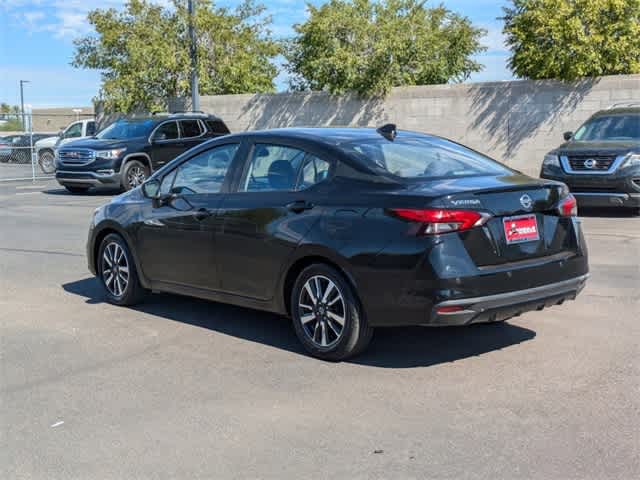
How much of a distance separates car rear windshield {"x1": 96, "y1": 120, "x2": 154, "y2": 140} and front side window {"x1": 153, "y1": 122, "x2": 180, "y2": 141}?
207 mm

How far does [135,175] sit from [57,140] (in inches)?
473

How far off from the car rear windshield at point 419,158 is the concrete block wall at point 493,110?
14744 millimetres

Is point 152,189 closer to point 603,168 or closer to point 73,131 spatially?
point 603,168

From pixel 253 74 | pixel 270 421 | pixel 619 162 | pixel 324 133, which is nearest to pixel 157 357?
pixel 270 421

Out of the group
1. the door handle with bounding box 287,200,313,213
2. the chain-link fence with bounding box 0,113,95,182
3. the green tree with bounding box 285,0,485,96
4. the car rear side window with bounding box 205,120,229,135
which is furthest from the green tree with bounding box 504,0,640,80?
the door handle with bounding box 287,200,313,213

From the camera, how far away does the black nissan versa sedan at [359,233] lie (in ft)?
17.9

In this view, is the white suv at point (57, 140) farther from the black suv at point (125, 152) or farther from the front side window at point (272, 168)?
the front side window at point (272, 168)

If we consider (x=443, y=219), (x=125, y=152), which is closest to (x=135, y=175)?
(x=125, y=152)

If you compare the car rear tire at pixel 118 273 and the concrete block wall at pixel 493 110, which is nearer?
the car rear tire at pixel 118 273

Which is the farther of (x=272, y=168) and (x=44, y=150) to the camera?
(x=44, y=150)

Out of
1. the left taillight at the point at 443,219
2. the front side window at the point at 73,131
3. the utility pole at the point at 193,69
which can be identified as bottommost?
the left taillight at the point at 443,219

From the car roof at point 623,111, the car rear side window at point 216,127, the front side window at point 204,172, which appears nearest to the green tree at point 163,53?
the car rear side window at point 216,127

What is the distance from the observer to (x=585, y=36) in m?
20.4

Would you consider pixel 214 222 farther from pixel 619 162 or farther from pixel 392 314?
pixel 619 162
